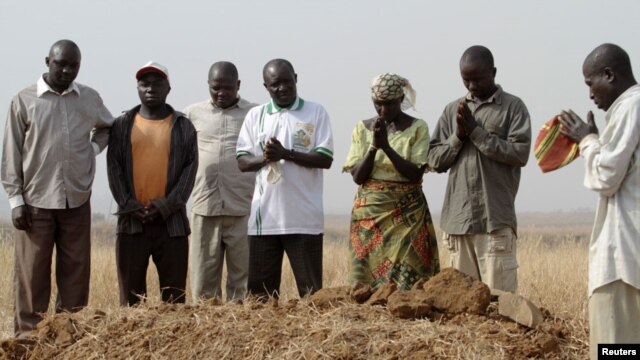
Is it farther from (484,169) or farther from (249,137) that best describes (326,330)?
(249,137)

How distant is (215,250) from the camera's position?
24.9 feet

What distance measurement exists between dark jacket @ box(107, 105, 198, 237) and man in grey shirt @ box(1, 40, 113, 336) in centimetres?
25

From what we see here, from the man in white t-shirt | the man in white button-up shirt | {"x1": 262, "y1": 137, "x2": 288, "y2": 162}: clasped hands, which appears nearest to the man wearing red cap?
the man in white t-shirt

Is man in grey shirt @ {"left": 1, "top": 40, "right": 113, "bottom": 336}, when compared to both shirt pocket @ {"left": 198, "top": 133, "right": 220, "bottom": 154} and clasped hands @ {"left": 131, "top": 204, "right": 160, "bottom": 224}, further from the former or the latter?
shirt pocket @ {"left": 198, "top": 133, "right": 220, "bottom": 154}

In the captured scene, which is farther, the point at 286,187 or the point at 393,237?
the point at 286,187

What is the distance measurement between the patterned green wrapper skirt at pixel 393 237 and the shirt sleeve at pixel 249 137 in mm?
942

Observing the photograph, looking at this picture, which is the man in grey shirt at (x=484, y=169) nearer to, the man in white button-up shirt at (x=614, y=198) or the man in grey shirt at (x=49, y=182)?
the man in white button-up shirt at (x=614, y=198)

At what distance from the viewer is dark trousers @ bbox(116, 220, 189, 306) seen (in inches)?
264

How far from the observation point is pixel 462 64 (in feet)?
20.5

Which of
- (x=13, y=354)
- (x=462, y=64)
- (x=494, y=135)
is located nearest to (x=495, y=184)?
(x=494, y=135)

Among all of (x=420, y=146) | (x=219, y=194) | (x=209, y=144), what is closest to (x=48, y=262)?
(x=219, y=194)

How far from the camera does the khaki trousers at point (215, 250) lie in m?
7.62

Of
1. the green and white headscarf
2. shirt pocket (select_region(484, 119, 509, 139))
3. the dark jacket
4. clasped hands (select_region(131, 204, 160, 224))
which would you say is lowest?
clasped hands (select_region(131, 204, 160, 224))

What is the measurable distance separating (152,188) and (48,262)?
1.01 m
